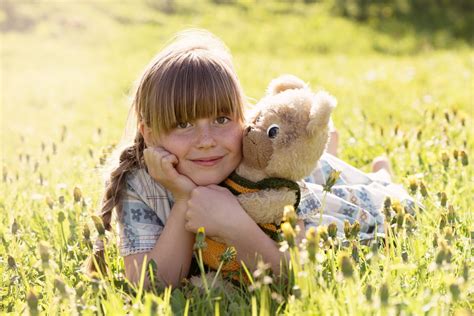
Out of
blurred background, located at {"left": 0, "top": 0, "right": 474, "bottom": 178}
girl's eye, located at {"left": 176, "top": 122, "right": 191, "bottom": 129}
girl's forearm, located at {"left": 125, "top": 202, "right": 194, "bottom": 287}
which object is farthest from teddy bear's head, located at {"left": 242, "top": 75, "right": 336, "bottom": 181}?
blurred background, located at {"left": 0, "top": 0, "right": 474, "bottom": 178}

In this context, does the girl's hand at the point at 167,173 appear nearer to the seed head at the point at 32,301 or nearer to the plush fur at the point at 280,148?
the plush fur at the point at 280,148

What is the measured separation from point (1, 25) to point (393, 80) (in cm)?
1030

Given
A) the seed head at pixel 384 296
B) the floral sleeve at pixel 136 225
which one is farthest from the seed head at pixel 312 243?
the floral sleeve at pixel 136 225

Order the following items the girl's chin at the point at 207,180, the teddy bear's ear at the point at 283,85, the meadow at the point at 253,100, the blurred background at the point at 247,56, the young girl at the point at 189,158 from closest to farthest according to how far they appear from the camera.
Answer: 1. the meadow at the point at 253,100
2. the young girl at the point at 189,158
3. the girl's chin at the point at 207,180
4. the teddy bear's ear at the point at 283,85
5. the blurred background at the point at 247,56

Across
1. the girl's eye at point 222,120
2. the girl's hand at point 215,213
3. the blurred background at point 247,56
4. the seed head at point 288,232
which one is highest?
the girl's eye at point 222,120

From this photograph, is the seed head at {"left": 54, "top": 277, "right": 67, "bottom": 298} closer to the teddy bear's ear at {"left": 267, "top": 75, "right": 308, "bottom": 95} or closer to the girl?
the girl

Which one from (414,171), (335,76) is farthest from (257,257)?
(335,76)

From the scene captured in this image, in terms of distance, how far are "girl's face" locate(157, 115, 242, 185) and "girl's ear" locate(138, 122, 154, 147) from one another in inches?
4.0

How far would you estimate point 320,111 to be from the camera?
7.13ft

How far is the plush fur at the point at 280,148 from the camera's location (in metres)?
2.31

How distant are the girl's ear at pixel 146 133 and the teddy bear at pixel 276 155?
1.16 feet

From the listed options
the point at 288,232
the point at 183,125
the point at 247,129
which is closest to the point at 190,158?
the point at 183,125

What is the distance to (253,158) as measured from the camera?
2.42 m

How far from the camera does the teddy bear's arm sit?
2.37m
